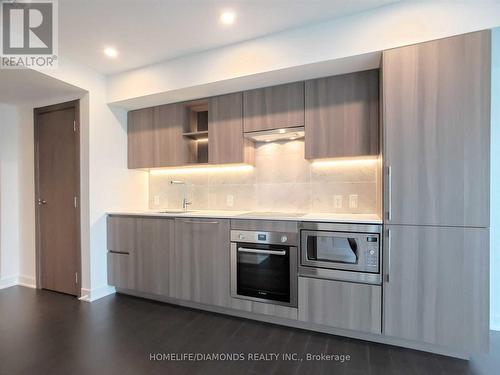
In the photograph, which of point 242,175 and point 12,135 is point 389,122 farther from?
point 12,135

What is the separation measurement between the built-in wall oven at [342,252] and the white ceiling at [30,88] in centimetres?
286

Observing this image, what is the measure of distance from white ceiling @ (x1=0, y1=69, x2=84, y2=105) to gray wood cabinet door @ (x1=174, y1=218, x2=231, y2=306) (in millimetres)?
1901

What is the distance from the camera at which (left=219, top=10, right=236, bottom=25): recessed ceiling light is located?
200cm

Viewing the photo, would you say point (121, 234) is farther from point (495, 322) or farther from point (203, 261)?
point (495, 322)

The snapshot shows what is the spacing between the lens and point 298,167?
2852 millimetres

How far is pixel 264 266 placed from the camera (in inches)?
93.0

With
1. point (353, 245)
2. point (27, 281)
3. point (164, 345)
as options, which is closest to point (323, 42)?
point (353, 245)

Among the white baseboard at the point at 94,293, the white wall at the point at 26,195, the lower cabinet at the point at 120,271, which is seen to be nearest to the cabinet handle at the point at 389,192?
the lower cabinet at the point at 120,271

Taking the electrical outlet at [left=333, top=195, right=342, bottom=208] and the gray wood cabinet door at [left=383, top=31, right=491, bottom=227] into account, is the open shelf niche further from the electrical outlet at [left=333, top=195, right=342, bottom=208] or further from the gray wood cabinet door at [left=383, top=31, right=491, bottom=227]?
the gray wood cabinet door at [left=383, top=31, right=491, bottom=227]

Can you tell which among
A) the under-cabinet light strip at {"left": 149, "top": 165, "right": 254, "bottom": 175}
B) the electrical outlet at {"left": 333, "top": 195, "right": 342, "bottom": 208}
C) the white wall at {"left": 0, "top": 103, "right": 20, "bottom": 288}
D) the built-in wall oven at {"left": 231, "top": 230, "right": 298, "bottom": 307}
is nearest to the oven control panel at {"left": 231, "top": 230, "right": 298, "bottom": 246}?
the built-in wall oven at {"left": 231, "top": 230, "right": 298, "bottom": 307}

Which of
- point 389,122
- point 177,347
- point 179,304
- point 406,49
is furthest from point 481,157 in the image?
point 179,304

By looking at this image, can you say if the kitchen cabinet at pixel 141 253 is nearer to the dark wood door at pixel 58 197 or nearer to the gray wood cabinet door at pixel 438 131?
the dark wood door at pixel 58 197

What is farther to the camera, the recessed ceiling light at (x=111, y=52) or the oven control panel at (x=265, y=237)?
the recessed ceiling light at (x=111, y=52)

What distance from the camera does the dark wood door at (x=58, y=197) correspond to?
9.93 feet
